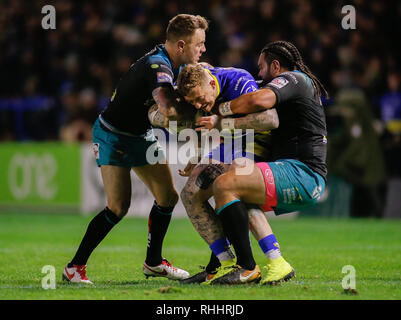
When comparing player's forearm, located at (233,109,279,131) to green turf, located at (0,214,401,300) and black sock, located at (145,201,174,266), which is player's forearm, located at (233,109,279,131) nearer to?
green turf, located at (0,214,401,300)

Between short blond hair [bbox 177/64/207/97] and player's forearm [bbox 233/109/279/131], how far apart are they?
42cm

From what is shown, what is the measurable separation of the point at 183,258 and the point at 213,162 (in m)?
2.19

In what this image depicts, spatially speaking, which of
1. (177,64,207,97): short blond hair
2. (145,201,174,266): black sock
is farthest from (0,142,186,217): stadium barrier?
(177,64,207,97): short blond hair

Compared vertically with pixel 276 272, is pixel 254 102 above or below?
above

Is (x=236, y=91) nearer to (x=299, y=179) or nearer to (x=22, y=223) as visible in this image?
(x=299, y=179)

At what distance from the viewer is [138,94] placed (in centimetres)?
616

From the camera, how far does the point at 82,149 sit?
14.1 metres

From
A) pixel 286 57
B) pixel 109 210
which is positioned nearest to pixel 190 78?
pixel 286 57

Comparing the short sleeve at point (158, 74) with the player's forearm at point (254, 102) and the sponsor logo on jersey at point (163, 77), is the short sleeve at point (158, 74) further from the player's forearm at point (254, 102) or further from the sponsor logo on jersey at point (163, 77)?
the player's forearm at point (254, 102)

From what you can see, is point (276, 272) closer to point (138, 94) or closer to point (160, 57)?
point (138, 94)

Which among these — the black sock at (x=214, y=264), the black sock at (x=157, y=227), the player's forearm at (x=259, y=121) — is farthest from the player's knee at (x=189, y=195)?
the player's forearm at (x=259, y=121)

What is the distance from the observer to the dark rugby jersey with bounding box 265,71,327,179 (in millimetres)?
5820
